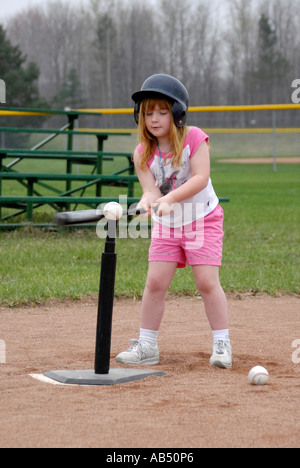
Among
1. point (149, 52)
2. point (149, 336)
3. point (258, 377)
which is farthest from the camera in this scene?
point (149, 52)

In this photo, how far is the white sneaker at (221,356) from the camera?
3473mm

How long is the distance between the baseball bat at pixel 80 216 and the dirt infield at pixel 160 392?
710 millimetres

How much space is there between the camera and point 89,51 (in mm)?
51500

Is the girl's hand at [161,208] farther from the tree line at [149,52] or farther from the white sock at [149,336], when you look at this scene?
the tree line at [149,52]

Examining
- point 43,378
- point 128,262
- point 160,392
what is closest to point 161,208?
point 160,392

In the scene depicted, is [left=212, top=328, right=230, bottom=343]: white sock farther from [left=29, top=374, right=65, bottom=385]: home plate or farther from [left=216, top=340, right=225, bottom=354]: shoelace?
[left=29, top=374, right=65, bottom=385]: home plate

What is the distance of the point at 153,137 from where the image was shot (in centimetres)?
A: 360

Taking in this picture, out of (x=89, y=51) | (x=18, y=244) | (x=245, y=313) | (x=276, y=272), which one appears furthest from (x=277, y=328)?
(x=89, y=51)

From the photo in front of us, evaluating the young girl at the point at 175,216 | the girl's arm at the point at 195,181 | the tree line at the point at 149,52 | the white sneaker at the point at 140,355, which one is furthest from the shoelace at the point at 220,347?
the tree line at the point at 149,52

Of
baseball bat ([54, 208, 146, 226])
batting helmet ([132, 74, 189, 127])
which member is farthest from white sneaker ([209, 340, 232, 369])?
batting helmet ([132, 74, 189, 127])

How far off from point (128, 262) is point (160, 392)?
395cm

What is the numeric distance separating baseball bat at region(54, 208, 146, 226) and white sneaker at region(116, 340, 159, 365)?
0.82 metres

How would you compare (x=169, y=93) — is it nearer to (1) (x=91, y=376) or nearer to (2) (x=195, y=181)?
(2) (x=195, y=181)
